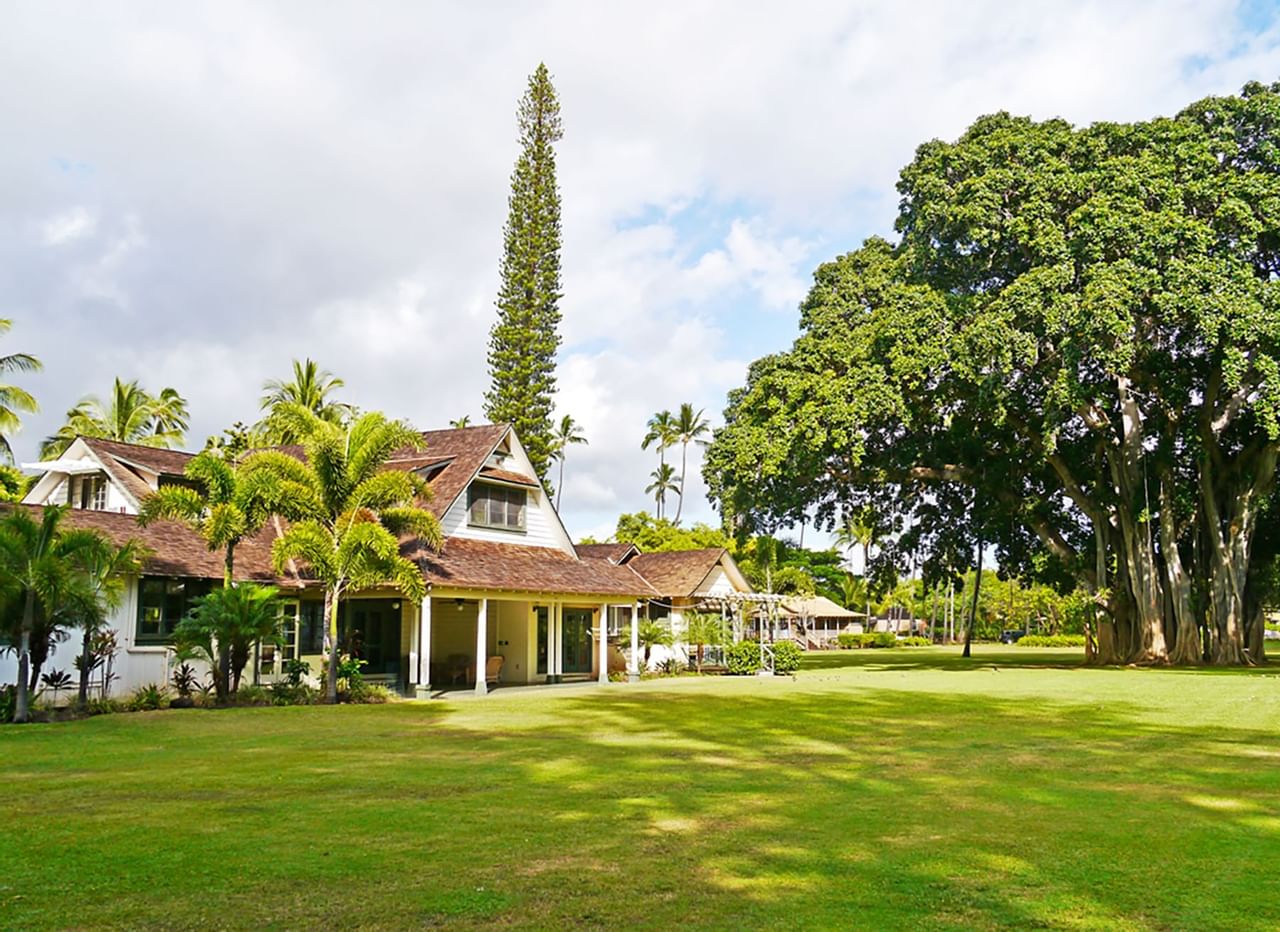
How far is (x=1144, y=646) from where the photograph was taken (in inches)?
1304

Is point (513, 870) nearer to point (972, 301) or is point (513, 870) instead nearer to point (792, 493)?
point (972, 301)

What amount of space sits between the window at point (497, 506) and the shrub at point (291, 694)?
21.4 feet

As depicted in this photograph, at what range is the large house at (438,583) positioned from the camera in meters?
21.0

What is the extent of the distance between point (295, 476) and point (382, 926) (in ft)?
53.4

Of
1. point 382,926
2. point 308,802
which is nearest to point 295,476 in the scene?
point 308,802

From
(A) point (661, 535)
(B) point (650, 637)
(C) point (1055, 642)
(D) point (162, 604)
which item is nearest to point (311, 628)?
(D) point (162, 604)

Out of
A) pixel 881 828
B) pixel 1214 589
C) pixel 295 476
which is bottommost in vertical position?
pixel 881 828

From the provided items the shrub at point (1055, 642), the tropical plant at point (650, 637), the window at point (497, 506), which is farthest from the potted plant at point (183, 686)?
the shrub at point (1055, 642)

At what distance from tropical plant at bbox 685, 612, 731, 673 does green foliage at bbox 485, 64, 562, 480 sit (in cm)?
1498

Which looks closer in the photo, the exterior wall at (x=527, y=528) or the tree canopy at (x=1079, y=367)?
the exterior wall at (x=527, y=528)

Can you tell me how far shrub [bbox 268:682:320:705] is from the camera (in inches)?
809

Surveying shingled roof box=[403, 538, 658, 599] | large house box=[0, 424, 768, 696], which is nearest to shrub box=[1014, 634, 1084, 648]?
large house box=[0, 424, 768, 696]

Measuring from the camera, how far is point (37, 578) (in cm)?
1630

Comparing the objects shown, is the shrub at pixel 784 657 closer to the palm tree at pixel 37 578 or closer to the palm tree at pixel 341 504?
the palm tree at pixel 341 504
